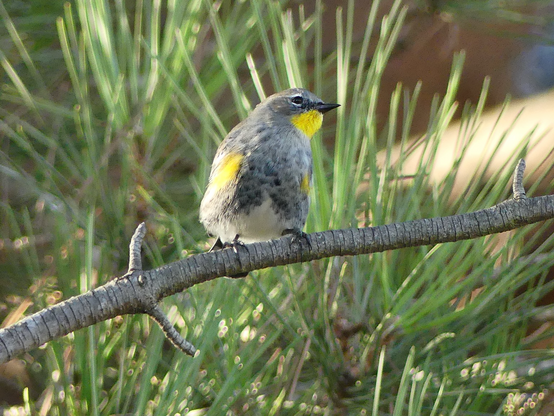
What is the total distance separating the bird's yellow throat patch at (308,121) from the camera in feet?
5.21

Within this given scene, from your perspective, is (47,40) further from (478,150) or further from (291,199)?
(478,150)

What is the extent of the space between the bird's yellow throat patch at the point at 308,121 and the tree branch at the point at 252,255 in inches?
28.3

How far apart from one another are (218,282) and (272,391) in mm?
178

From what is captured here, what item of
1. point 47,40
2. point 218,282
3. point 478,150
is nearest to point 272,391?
point 218,282

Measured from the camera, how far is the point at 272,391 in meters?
1.06

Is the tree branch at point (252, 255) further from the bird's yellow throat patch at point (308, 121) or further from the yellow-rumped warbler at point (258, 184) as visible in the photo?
the bird's yellow throat patch at point (308, 121)

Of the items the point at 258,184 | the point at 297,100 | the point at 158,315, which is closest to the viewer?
the point at 158,315

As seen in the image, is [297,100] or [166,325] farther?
[297,100]

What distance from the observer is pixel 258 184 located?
4.67 feet

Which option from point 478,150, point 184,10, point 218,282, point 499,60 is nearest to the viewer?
point 218,282

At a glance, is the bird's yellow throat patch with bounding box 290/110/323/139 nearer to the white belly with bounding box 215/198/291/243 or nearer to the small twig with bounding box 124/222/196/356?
the white belly with bounding box 215/198/291/243

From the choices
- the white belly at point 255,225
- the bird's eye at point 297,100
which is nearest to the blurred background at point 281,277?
the white belly at point 255,225

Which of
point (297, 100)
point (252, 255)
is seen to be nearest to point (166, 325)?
point (252, 255)

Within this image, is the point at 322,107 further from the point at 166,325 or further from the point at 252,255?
the point at 166,325
